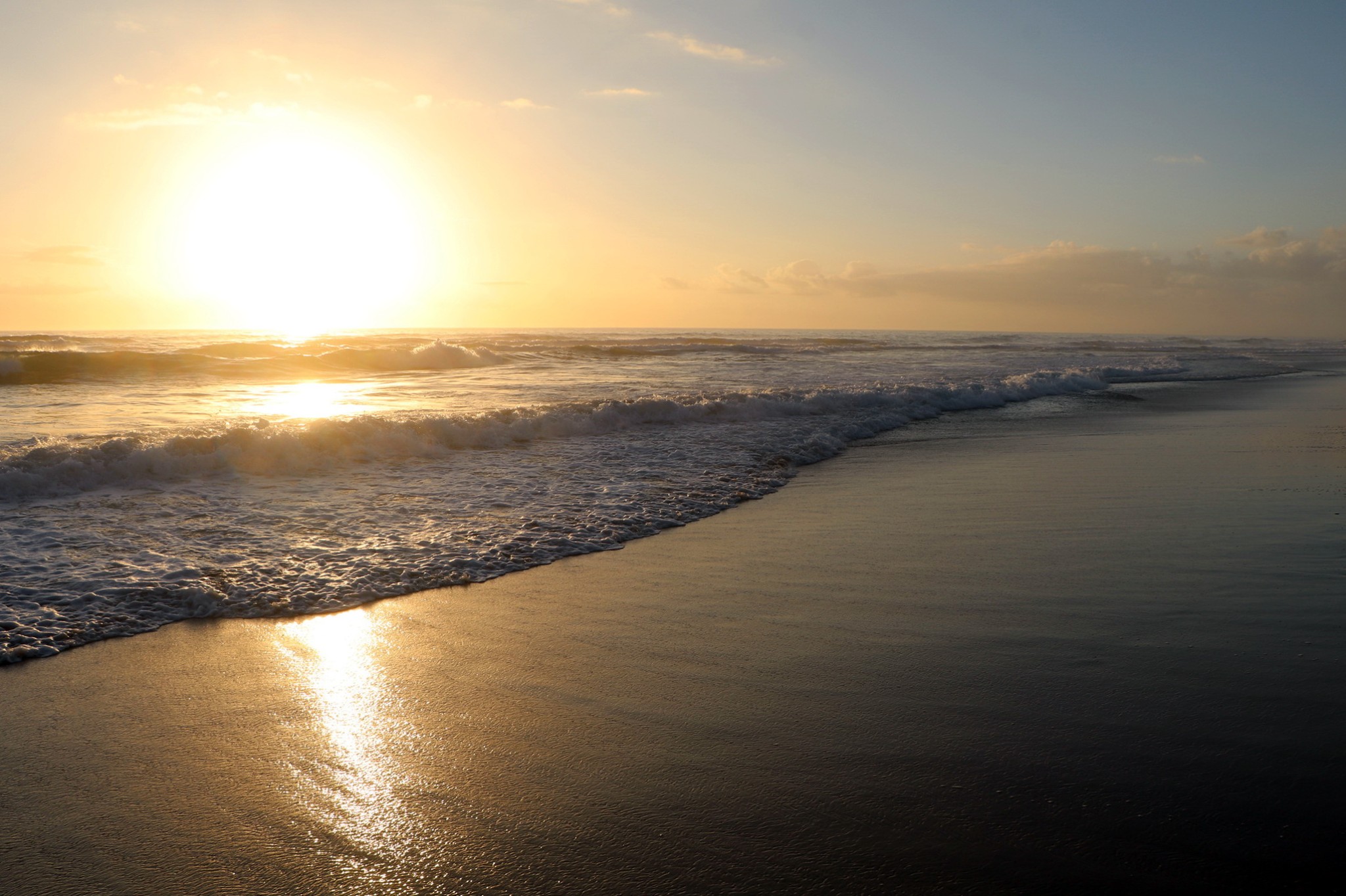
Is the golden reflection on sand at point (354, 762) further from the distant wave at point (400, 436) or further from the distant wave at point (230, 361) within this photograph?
the distant wave at point (230, 361)

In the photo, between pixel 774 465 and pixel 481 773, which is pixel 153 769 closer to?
pixel 481 773

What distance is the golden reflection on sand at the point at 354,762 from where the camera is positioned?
2.89 meters

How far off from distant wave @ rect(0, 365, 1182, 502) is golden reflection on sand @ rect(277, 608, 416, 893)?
617 cm

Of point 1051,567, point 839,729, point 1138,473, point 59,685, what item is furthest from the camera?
point 1138,473

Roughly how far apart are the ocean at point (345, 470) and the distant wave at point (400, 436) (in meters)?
0.04

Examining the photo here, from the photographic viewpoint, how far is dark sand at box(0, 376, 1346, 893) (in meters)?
2.80

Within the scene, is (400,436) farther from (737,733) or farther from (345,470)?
(737,733)

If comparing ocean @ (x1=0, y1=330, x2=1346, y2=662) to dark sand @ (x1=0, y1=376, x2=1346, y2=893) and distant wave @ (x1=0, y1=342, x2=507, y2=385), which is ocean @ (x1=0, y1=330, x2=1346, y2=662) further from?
dark sand @ (x1=0, y1=376, x2=1346, y2=893)

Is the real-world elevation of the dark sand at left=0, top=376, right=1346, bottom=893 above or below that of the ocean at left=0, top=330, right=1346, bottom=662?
below

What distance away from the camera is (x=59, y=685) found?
4418mm

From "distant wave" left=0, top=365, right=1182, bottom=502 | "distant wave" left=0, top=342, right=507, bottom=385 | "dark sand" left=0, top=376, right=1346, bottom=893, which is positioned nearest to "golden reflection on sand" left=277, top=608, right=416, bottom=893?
"dark sand" left=0, top=376, right=1346, bottom=893

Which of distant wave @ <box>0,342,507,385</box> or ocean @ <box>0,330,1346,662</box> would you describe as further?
distant wave @ <box>0,342,507,385</box>

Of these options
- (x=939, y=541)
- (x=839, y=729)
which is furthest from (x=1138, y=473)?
(x=839, y=729)

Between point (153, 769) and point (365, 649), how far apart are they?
4.88 feet
